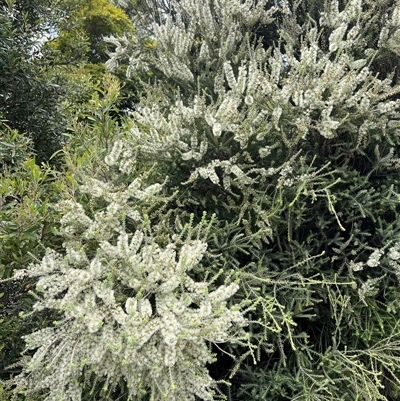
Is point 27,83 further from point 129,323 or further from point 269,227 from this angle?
point 129,323

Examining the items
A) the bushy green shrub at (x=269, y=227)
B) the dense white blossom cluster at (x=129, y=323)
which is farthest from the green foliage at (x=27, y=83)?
the dense white blossom cluster at (x=129, y=323)

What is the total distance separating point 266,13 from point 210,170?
1704 mm

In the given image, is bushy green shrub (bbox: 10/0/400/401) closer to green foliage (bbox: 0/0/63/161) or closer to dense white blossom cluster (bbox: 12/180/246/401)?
dense white blossom cluster (bbox: 12/180/246/401)

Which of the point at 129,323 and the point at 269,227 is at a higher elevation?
the point at 129,323

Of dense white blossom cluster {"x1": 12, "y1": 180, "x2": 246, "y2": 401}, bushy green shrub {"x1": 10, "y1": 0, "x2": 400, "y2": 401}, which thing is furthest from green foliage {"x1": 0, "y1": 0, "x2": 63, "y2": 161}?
dense white blossom cluster {"x1": 12, "y1": 180, "x2": 246, "y2": 401}

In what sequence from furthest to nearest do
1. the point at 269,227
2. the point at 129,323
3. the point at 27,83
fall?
the point at 27,83 < the point at 269,227 < the point at 129,323

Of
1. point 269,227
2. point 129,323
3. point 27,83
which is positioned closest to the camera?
point 129,323

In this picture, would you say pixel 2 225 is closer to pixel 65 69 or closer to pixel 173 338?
pixel 173 338

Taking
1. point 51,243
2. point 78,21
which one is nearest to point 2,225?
point 51,243

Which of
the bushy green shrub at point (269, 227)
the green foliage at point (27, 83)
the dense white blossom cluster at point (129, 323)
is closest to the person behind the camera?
the dense white blossom cluster at point (129, 323)

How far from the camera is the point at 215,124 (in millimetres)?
2186

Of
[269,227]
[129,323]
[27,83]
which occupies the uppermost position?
Result: [27,83]

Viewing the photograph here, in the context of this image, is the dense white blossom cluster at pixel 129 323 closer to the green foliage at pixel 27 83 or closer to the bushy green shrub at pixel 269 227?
the bushy green shrub at pixel 269 227

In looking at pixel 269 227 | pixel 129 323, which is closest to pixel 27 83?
pixel 269 227
